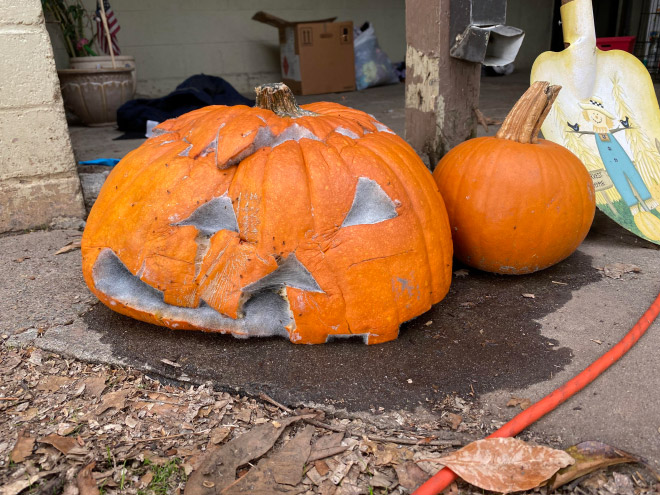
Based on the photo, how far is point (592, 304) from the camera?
6.15 feet

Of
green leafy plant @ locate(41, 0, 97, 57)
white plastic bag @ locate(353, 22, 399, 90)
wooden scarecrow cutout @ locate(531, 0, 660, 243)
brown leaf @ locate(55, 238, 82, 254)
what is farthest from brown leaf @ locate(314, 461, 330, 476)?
white plastic bag @ locate(353, 22, 399, 90)

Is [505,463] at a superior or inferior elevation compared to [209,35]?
inferior

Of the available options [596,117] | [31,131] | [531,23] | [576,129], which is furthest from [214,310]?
[531,23]

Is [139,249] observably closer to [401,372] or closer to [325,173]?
[325,173]

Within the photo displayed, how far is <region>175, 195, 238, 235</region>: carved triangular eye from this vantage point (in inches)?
62.7

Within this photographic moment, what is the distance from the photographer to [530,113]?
2010mm

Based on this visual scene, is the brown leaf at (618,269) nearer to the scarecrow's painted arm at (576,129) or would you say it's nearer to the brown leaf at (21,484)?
the scarecrow's painted arm at (576,129)

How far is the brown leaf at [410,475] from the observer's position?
1.20m

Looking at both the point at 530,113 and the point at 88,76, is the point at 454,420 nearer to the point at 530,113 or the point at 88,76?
the point at 530,113

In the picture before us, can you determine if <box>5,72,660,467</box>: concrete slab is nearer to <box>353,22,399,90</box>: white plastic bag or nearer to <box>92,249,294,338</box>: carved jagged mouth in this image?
<box>92,249,294,338</box>: carved jagged mouth

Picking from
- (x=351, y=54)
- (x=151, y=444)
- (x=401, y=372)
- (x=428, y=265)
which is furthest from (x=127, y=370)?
(x=351, y=54)

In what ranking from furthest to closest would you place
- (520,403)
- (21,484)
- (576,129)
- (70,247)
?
(576,129)
(70,247)
(520,403)
(21,484)

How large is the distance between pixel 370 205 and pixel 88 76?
431cm

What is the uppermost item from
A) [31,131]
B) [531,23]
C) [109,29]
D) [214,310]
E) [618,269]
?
[109,29]
